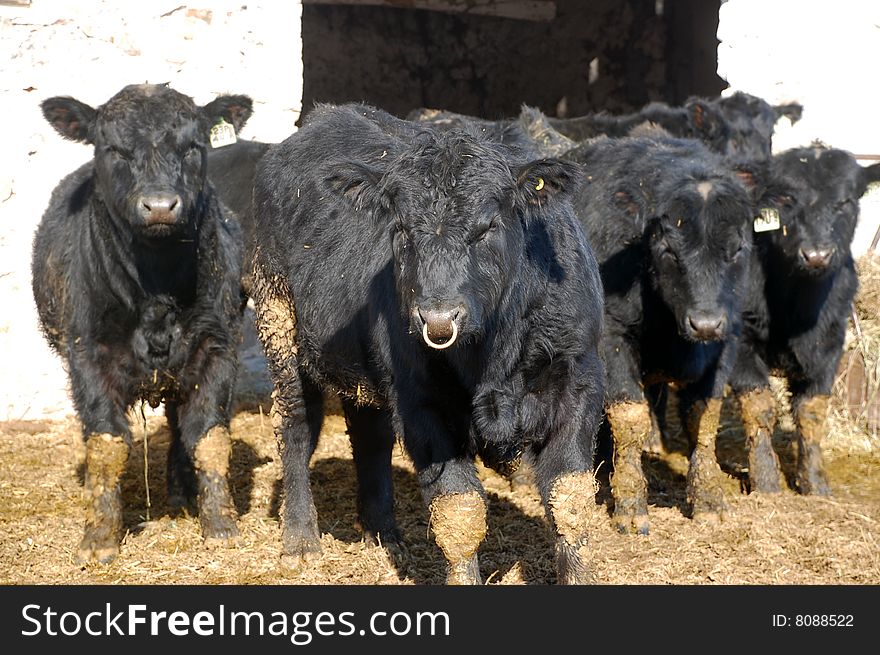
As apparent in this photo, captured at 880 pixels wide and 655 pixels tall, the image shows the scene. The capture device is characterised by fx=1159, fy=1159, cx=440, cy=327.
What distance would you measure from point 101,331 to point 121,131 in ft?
3.39

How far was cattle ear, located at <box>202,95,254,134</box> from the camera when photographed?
655 centimetres

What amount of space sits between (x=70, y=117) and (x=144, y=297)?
107 cm

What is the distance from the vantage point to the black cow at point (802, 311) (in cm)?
702

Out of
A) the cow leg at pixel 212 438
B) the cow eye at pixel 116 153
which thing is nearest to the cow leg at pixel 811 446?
the cow leg at pixel 212 438

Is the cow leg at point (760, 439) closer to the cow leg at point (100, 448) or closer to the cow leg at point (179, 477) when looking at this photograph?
the cow leg at point (179, 477)

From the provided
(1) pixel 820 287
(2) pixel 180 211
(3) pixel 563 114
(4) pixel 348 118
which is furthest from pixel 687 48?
(2) pixel 180 211

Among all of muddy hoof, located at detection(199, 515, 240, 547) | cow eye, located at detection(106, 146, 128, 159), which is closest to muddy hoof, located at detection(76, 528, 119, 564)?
muddy hoof, located at detection(199, 515, 240, 547)

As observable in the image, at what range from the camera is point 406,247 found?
441 centimetres

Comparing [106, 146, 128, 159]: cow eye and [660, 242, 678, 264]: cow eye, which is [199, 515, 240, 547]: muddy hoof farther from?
[660, 242, 678, 264]: cow eye

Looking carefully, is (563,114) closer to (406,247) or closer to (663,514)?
(663,514)

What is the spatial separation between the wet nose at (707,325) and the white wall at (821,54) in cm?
411

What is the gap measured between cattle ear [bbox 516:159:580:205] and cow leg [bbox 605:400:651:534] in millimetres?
2004

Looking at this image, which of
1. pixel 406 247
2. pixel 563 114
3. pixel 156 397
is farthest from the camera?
pixel 563 114

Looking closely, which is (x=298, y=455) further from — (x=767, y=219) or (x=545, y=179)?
(x=767, y=219)
